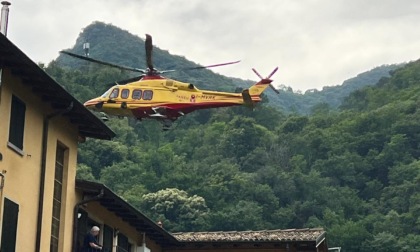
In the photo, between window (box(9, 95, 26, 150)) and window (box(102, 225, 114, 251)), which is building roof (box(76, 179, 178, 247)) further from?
window (box(9, 95, 26, 150))

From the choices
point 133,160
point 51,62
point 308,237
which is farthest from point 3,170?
point 51,62

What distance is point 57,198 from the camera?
26516 mm

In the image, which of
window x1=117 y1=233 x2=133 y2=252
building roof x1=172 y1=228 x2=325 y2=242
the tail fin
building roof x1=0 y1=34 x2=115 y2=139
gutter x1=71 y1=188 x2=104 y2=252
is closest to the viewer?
building roof x1=0 y1=34 x2=115 y2=139

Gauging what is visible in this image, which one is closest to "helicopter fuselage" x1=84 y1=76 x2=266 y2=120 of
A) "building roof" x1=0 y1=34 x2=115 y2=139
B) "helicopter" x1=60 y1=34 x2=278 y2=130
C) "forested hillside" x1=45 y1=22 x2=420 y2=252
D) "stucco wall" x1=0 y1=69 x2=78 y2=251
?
"helicopter" x1=60 y1=34 x2=278 y2=130

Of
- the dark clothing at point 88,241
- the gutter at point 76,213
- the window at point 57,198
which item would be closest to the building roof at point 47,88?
the window at point 57,198

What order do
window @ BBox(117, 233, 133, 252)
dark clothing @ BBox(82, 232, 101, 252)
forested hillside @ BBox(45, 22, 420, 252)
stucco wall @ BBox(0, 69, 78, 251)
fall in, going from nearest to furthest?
stucco wall @ BBox(0, 69, 78, 251) → dark clothing @ BBox(82, 232, 101, 252) → window @ BBox(117, 233, 133, 252) → forested hillside @ BBox(45, 22, 420, 252)

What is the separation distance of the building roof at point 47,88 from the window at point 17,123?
24.5 inches

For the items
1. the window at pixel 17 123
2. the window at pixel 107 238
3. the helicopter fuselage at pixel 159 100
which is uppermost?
the helicopter fuselage at pixel 159 100

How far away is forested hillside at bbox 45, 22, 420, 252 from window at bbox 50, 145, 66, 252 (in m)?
70.4

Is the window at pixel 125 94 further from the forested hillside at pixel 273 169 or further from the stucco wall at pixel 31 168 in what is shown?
the forested hillside at pixel 273 169

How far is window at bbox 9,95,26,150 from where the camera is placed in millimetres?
23458

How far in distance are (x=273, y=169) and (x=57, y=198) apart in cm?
9925

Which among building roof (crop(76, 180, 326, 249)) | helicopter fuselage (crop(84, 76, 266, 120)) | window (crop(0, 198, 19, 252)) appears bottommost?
window (crop(0, 198, 19, 252))

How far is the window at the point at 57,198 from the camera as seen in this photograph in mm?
26109
